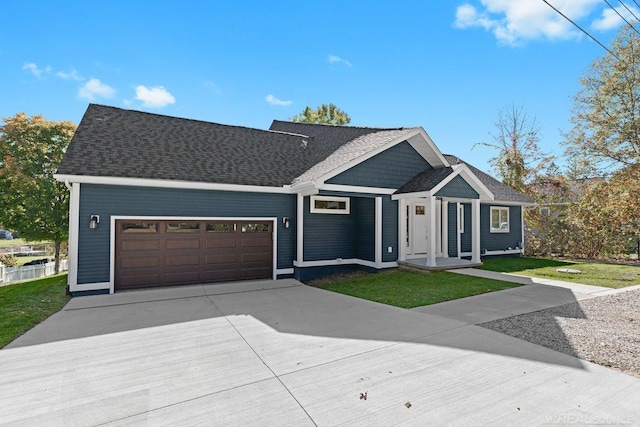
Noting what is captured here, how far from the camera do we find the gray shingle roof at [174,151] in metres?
8.64

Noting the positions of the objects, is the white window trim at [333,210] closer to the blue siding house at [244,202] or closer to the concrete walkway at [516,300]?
the blue siding house at [244,202]

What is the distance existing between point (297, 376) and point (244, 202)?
719 centimetres

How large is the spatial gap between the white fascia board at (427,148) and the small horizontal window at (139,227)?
8.90m

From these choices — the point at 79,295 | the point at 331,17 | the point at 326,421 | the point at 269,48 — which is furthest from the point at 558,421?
the point at 269,48

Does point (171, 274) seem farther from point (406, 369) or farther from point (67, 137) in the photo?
point (67, 137)

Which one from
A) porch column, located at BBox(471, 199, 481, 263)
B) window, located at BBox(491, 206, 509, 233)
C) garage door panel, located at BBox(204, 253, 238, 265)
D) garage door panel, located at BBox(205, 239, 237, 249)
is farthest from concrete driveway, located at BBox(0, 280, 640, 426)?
window, located at BBox(491, 206, 509, 233)

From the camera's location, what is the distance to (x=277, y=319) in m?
6.07

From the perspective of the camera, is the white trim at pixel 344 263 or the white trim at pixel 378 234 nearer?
the white trim at pixel 344 263

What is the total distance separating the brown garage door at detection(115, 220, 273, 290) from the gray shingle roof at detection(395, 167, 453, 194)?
16.5 feet

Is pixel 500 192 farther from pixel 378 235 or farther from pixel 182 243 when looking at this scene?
pixel 182 243

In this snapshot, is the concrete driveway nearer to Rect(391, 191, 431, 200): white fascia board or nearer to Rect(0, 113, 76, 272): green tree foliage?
Rect(391, 191, 431, 200): white fascia board

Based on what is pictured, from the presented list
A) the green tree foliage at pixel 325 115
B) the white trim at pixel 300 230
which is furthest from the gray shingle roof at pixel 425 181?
the green tree foliage at pixel 325 115

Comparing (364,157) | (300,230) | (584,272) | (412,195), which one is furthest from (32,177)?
(584,272)

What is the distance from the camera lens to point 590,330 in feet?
17.2
